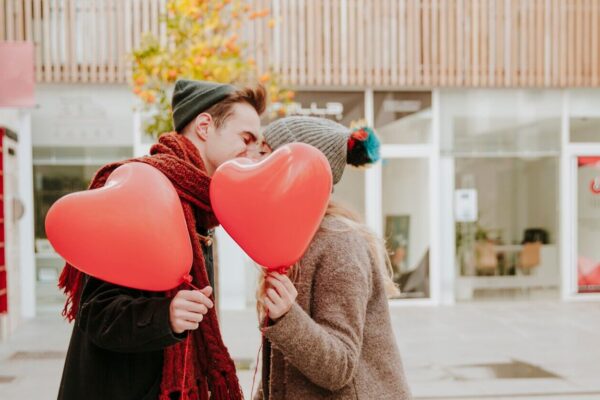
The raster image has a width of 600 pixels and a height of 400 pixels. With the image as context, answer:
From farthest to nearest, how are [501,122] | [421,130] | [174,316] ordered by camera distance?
[501,122] < [421,130] < [174,316]

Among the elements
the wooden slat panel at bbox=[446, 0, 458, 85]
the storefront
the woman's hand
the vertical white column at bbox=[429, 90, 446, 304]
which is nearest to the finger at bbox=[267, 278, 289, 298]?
the woman's hand

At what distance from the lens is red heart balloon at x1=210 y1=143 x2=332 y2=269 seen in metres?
1.53

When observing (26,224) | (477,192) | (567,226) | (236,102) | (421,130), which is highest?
(421,130)

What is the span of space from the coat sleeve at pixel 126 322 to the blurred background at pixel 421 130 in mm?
7534

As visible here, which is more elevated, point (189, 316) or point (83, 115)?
point (83, 115)

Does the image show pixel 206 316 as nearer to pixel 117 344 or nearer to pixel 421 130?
pixel 117 344

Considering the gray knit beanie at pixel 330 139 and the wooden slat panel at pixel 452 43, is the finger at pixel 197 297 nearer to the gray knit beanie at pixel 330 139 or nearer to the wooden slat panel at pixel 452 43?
the gray knit beanie at pixel 330 139

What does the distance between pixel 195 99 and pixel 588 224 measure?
10.8 metres

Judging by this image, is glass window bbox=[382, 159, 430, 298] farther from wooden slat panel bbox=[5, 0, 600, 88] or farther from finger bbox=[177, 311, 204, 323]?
finger bbox=[177, 311, 204, 323]

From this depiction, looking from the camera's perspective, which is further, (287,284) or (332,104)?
(332,104)

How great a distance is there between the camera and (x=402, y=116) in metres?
10.7

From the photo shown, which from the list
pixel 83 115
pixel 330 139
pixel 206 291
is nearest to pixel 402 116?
pixel 83 115

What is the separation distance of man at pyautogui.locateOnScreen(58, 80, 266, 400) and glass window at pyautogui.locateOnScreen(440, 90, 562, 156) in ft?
30.8

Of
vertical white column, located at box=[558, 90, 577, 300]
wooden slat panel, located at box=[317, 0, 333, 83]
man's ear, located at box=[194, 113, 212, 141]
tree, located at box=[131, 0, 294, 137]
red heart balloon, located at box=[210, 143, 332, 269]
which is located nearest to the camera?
red heart balloon, located at box=[210, 143, 332, 269]
